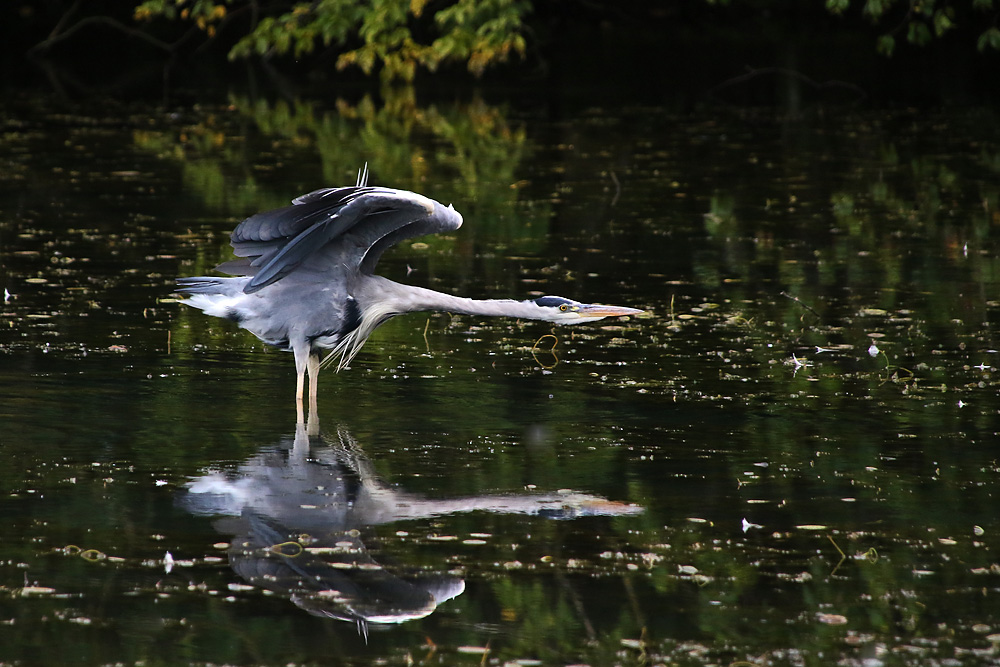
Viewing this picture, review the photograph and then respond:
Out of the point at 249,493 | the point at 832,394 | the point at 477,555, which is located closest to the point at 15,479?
the point at 249,493

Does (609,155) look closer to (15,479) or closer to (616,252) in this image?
(616,252)

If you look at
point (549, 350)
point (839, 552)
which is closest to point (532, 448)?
point (839, 552)

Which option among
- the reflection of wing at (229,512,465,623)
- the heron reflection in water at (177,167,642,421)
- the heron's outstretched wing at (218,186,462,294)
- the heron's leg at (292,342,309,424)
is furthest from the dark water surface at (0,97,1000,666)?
the heron's outstretched wing at (218,186,462,294)

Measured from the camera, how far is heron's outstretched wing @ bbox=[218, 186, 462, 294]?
766cm

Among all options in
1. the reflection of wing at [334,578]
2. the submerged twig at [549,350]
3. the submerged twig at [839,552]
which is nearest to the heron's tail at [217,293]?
the submerged twig at [549,350]

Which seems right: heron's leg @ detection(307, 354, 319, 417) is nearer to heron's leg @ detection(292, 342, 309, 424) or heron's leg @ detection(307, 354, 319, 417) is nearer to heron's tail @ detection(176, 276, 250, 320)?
heron's leg @ detection(292, 342, 309, 424)

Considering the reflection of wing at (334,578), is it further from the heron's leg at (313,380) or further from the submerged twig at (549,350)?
the submerged twig at (549,350)

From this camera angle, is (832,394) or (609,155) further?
(609,155)

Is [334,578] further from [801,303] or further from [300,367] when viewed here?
[801,303]

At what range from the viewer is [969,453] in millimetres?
7535

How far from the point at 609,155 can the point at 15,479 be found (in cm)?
1276

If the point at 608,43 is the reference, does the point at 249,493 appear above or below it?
below

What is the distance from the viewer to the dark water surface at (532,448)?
5.39 meters

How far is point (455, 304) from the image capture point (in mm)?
8328
